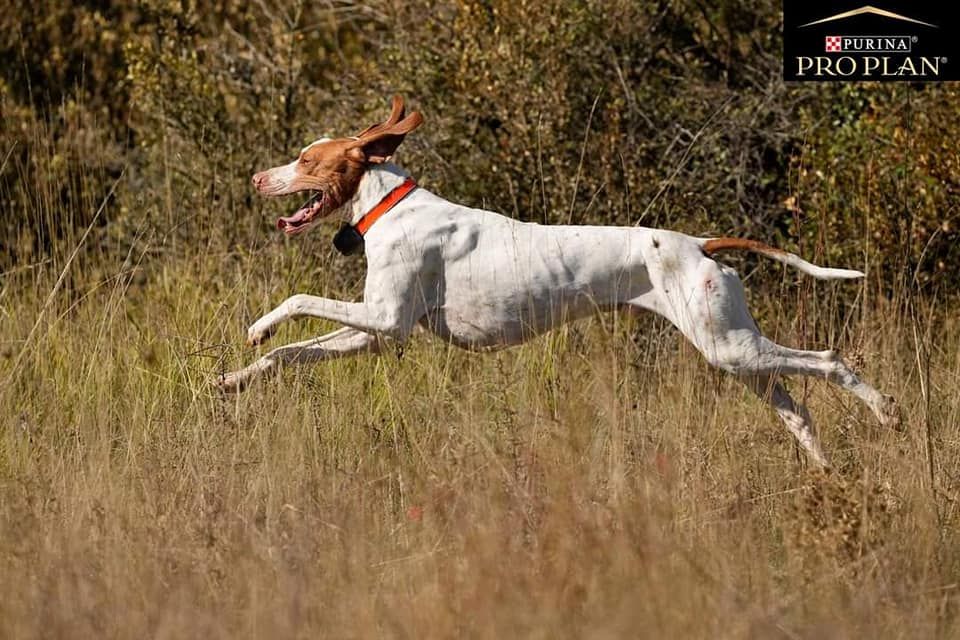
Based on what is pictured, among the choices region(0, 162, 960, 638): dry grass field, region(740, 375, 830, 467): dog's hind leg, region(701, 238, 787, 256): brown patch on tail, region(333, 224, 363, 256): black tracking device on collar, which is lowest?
region(740, 375, 830, 467): dog's hind leg

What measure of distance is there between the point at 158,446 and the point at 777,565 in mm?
2358

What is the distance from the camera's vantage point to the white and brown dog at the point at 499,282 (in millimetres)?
5996

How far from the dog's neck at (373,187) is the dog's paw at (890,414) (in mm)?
2179

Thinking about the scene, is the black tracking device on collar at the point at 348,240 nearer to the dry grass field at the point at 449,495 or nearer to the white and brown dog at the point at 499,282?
the white and brown dog at the point at 499,282

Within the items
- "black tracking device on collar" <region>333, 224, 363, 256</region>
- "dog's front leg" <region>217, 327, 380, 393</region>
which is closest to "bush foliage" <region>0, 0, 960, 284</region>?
"black tracking device on collar" <region>333, 224, 363, 256</region>

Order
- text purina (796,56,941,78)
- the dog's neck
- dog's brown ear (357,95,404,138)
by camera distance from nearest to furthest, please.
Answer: the dog's neck → dog's brown ear (357,95,404,138) → text purina (796,56,941,78)

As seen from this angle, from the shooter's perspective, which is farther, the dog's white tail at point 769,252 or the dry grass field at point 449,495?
the dog's white tail at point 769,252

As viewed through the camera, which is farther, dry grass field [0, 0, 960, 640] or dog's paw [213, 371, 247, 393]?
dog's paw [213, 371, 247, 393]

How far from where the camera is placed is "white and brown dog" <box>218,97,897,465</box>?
19.7 feet

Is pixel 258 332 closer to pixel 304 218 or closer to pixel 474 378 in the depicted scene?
pixel 304 218

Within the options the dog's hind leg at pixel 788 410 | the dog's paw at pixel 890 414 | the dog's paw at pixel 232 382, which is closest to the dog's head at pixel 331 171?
the dog's paw at pixel 232 382

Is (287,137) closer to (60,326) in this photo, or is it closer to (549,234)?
(60,326)

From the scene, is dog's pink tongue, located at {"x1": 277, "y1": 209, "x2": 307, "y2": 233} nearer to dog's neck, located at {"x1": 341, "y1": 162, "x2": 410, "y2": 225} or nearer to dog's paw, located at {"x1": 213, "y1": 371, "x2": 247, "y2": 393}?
dog's neck, located at {"x1": 341, "y1": 162, "x2": 410, "y2": 225}

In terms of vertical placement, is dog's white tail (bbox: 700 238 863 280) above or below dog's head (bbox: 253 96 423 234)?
below
